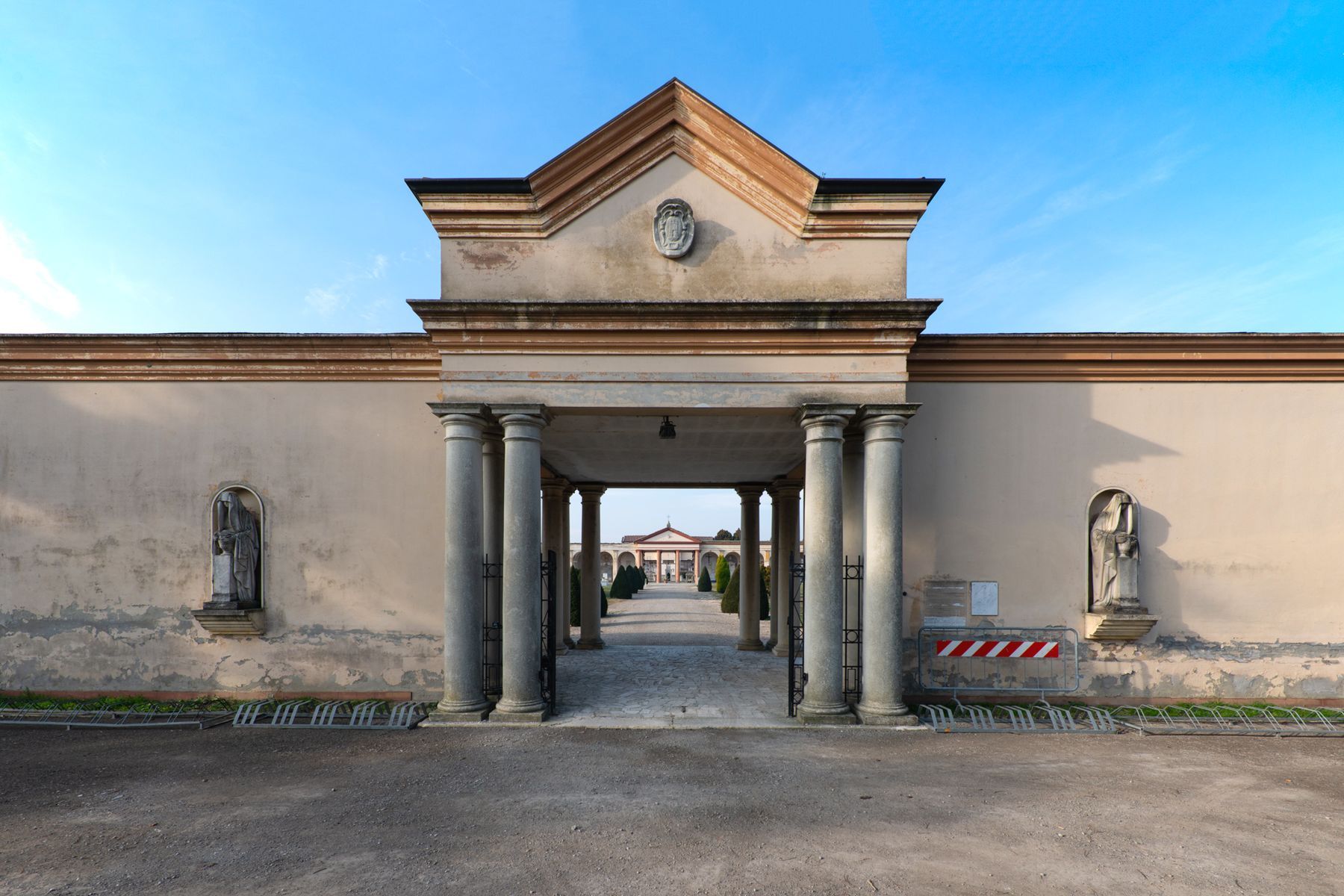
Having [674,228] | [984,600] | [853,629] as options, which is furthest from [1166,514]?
[674,228]

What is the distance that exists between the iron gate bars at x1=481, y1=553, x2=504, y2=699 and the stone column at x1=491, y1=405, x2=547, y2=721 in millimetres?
842

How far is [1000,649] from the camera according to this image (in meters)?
9.62

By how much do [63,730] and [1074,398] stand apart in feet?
49.1

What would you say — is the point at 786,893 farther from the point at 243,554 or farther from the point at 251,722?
the point at 243,554

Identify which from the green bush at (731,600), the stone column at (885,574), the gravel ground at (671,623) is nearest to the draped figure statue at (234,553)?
the stone column at (885,574)

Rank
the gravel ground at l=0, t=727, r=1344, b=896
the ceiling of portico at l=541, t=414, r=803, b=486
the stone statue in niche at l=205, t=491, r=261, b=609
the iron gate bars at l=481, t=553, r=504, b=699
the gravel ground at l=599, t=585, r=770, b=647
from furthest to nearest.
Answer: the gravel ground at l=599, t=585, r=770, b=647 → the ceiling of portico at l=541, t=414, r=803, b=486 → the iron gate bars at l=481, t=553, r=504, b=699 → the stone statue in niche at l=205, t=491, r=261, b=609 → the gravel ground at l=0, t=727, r=1344, b=896

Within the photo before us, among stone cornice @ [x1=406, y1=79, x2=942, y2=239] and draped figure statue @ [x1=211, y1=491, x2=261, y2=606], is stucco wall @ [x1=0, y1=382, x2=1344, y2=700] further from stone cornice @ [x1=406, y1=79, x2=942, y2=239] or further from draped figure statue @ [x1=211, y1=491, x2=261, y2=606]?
stone cornice @ [x1=406, y1=79, x2=942, y2=239]

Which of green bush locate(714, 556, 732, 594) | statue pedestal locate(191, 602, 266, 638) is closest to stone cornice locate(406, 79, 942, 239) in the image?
statue pedestal locate(191, 602, 266, 638)

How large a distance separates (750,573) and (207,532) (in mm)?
11586

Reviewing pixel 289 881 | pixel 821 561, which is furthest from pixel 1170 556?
pixel 289 881

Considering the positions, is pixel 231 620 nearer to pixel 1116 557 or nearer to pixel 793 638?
pixel 793 638

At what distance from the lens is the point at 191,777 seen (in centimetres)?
700

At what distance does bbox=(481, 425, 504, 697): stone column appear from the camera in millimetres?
9883

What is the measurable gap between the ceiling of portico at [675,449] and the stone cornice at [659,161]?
2907mm
